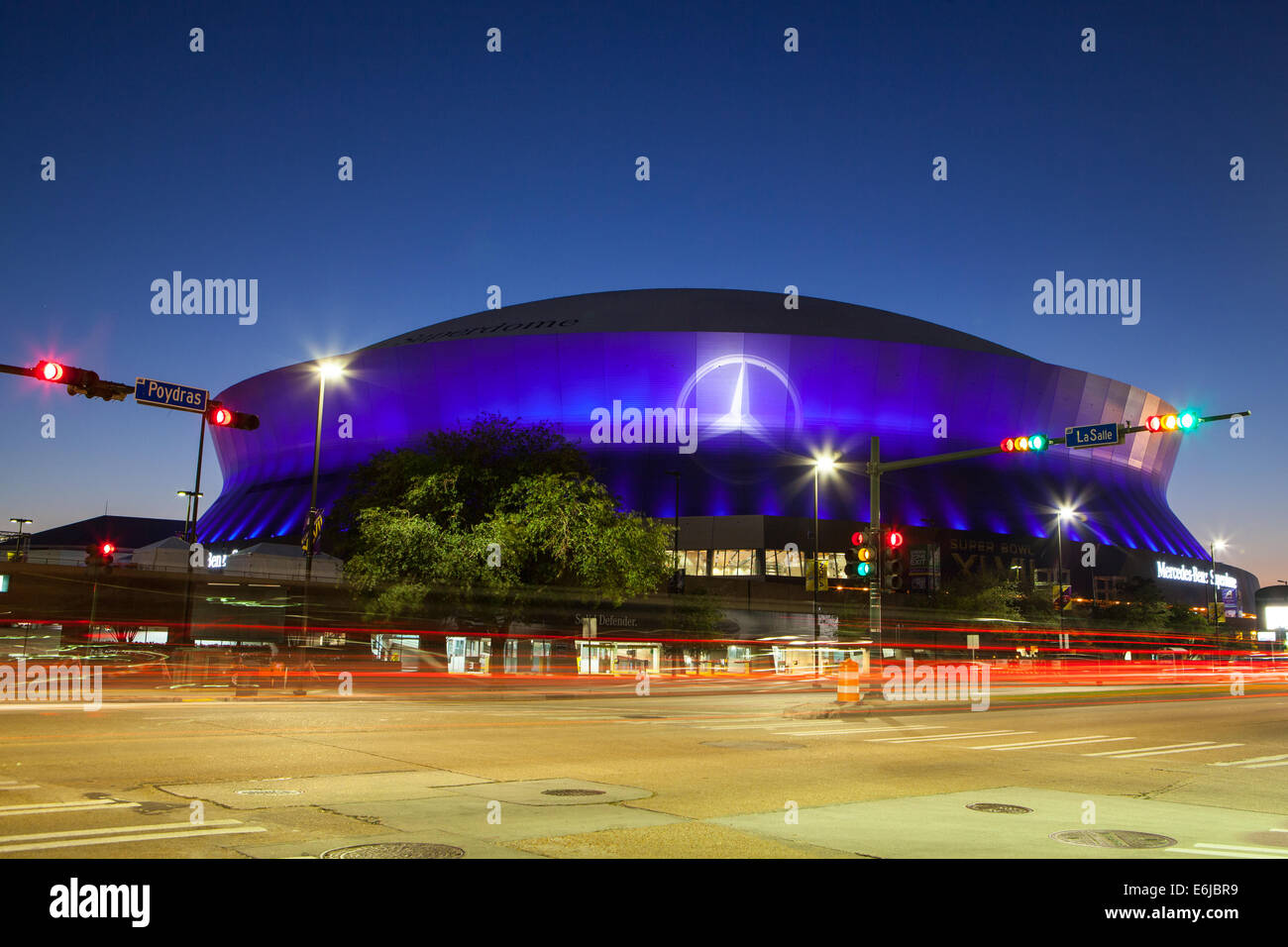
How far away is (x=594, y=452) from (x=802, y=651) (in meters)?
36.6

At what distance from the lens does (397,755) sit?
1362 cm

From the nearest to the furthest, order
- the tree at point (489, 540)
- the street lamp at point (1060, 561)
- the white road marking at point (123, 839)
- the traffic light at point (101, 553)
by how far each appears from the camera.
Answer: the white road marking at point (123, 839) < the traffic light at point (101, 553) < the tree at point (489, 540) < the street lamp at point (1060, 561)

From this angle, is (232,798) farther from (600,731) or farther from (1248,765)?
(1248,765)

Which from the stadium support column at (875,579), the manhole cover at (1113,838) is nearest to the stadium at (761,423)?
the stadium support column at (875,579)

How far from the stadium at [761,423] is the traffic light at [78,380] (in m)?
56.9

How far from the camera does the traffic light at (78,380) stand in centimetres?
1864

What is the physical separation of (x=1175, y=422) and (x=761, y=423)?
64.1 meters

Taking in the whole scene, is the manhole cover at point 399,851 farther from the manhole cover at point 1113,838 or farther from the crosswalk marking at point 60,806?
the manhole cover at point 1113,838

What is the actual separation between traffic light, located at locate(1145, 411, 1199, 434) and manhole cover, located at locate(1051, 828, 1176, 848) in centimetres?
1412

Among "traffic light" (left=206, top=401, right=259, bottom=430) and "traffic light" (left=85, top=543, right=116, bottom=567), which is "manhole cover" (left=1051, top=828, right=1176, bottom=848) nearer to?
"traffic light" (left=206, top=401, right=259, bottom=430)

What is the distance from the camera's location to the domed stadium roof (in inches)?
3533
